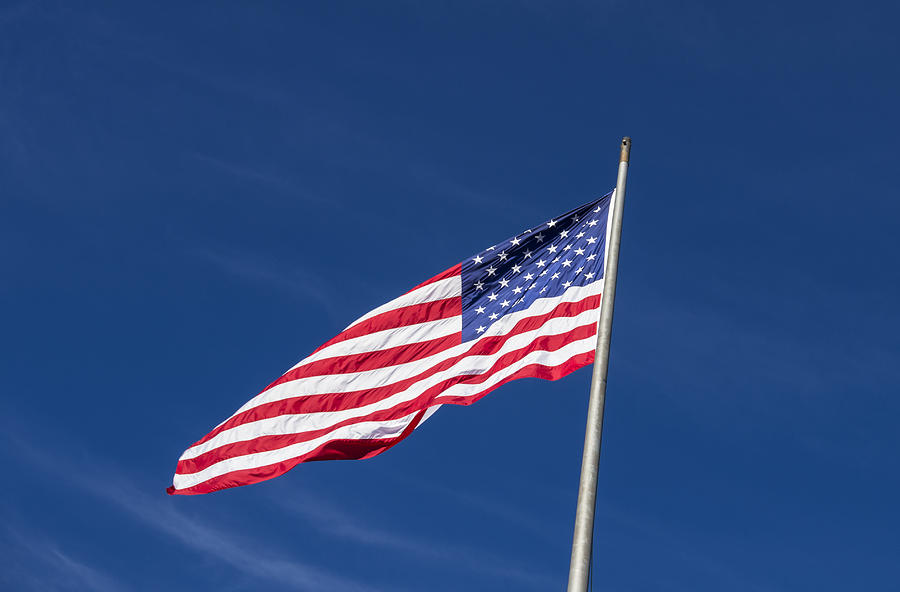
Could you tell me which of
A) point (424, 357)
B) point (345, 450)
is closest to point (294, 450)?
point (345, 450)

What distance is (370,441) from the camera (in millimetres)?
19078

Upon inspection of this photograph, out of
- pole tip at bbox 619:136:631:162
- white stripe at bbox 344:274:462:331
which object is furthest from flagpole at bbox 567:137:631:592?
white stripe at bbox 344:274:462:331

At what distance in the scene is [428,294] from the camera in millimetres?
20406

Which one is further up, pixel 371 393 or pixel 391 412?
pixel 371 393

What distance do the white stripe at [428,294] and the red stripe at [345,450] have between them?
262 cm

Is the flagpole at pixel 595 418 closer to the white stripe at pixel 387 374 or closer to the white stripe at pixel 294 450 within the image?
the white stripe at pixel 387 374

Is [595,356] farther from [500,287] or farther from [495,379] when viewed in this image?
[500,287]

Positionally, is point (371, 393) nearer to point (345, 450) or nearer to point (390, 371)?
point (390, 371)

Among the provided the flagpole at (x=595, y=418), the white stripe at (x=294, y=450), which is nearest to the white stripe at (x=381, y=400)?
the white stripe at (x=294, y=450)

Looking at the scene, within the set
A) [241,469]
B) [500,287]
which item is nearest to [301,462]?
[241,469]

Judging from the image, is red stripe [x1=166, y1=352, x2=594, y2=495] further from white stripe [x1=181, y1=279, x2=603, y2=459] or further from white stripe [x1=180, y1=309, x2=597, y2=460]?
white stripe [x1=181, y1=279, x2=603, y2=459]

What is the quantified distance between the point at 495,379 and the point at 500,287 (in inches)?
84.9

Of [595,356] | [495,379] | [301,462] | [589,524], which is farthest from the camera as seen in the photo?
[301,462]

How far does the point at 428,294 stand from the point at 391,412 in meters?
2.48
